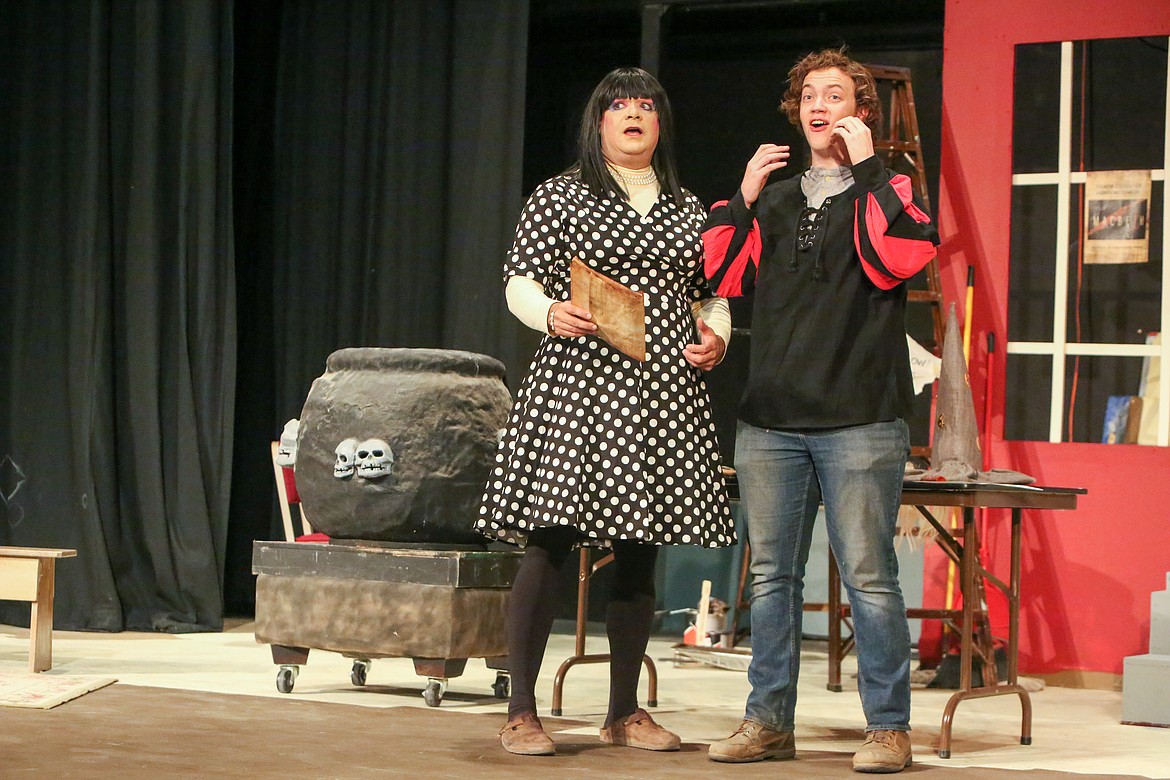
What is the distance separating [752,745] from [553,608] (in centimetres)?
45

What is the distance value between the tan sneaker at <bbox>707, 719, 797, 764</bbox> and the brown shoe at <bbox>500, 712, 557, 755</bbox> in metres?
0.30

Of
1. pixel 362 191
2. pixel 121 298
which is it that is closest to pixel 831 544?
pixel 362 191

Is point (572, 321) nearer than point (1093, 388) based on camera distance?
Yes

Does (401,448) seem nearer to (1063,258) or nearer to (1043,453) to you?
(1043,453)

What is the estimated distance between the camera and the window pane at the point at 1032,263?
14.8 feet

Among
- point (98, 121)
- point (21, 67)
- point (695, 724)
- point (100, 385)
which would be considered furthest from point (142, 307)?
point (695, 724)

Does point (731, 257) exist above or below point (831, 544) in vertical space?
above

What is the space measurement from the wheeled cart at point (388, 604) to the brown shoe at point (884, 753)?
3.43ft

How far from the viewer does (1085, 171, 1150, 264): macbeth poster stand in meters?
4.43

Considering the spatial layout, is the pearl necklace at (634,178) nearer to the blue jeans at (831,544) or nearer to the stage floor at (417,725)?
the blue jeans at (831,544)

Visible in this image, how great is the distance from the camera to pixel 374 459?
10.8 feet

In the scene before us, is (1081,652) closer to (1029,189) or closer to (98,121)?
(1029,189)

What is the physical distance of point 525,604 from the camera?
8.70ft

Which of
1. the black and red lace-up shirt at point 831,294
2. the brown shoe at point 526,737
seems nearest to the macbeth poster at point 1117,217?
the black and red lace-up shirt at point 831,294
